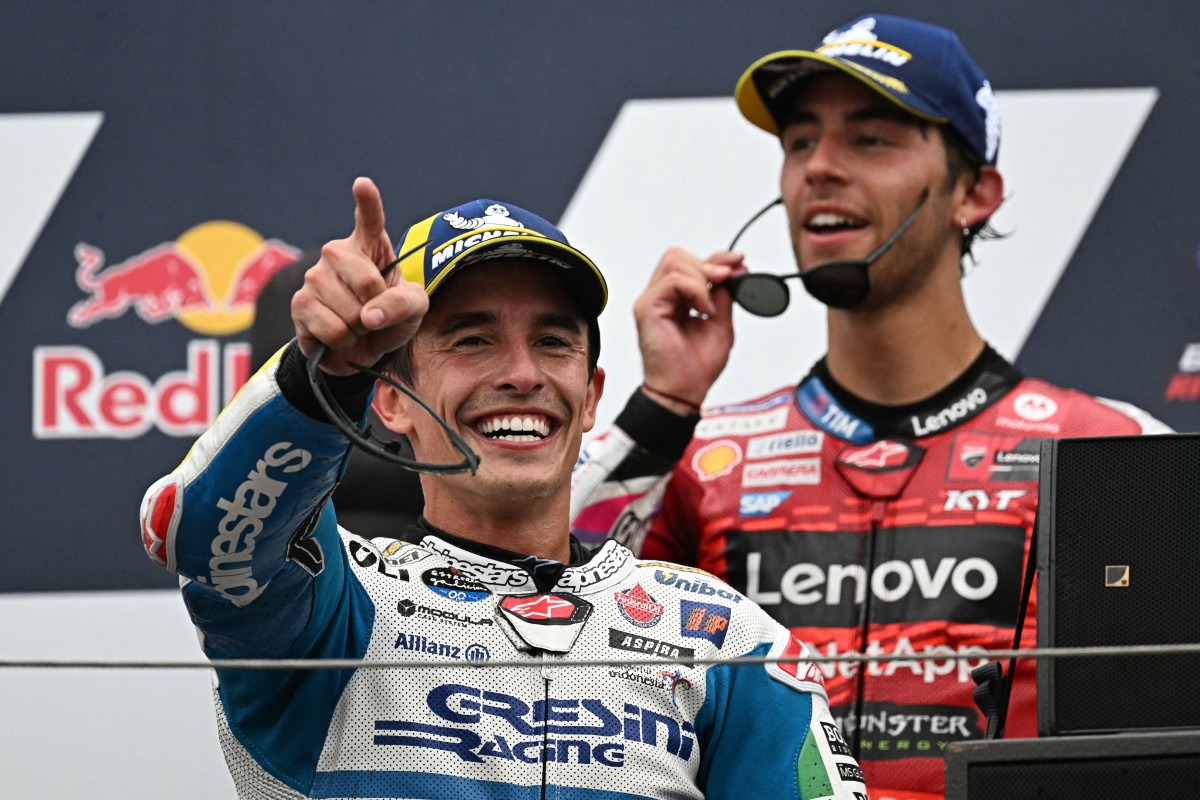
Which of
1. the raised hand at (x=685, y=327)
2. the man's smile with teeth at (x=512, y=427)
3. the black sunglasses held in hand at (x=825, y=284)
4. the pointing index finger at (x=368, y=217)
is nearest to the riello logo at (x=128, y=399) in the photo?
the raised hand at (x=685, y=327)

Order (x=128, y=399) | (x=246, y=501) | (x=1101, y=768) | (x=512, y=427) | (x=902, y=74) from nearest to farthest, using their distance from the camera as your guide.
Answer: (x=1101, y=768) → (x=246, y=501) → (x=512, y=427) → (x=902, y=74) → (x=128, y=399)

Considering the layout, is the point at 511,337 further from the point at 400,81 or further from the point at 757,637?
the point at 400,81

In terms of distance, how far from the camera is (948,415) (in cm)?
217

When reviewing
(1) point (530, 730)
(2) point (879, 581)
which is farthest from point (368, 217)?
(2) point (879, 581)

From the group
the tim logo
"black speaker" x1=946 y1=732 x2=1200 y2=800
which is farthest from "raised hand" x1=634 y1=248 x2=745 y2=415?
"black speaker" x1=946 y1=732 x2=1200 y2=800

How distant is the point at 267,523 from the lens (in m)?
1.18

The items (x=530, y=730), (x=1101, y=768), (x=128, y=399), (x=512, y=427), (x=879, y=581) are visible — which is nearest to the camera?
(x=1101, y=768)

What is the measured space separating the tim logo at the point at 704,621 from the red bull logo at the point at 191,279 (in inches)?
49.1

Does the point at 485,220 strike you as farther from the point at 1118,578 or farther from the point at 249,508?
the point at 1118,578

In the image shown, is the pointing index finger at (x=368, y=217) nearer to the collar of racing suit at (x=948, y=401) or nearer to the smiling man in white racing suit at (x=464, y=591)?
the smiling man in white racing suit at (x=464, y=591)

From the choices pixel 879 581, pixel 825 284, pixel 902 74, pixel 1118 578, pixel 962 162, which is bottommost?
pixel 879 581

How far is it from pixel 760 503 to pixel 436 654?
0.85 meters

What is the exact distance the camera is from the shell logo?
7.25 feet

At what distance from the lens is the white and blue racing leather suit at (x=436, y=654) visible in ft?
3.88
